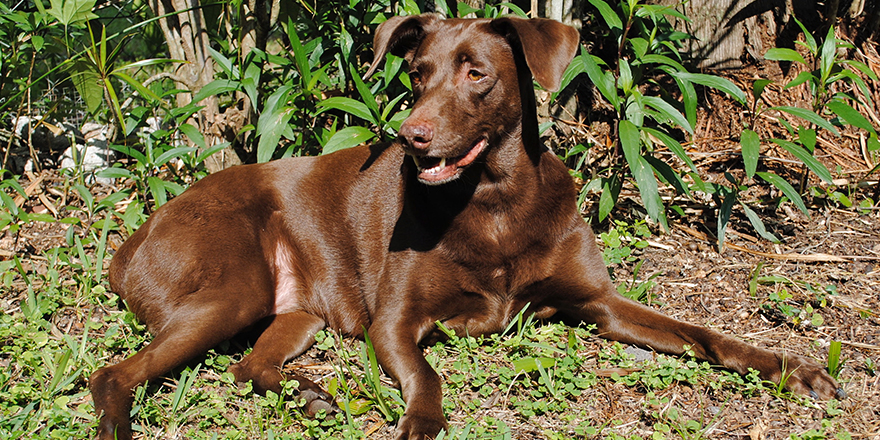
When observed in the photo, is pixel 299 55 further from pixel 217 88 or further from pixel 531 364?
pixel 531 364

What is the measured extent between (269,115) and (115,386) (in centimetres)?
163

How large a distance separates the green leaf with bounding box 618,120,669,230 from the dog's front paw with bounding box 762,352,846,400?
962 millimetres

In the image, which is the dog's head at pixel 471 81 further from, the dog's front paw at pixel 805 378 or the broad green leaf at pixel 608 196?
the dog's front paw at pixel 805 378

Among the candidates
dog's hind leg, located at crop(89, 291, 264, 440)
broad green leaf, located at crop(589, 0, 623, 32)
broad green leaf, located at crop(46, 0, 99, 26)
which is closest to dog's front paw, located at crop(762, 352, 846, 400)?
broad green leaf, located at crop(589, 0, 623, 32)

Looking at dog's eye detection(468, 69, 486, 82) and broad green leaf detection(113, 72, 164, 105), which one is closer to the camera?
dog's eye detection(468, 69, 486, 82)

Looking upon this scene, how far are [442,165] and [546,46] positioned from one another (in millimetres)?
578

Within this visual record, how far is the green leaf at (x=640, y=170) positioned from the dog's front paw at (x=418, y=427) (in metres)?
1.50

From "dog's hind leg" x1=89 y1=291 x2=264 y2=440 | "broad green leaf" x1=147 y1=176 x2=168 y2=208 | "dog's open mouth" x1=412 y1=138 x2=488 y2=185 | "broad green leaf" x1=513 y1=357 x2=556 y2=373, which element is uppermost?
"dog's open mouth" x1=412 y1=138 x2=488 y2=185

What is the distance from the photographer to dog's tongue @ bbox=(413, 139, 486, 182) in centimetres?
262

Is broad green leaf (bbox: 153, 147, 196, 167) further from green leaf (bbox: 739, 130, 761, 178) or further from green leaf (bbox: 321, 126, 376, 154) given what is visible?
green leaf (bbox: 739, 130, 761, 178)

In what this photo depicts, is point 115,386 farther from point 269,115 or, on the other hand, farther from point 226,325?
point 269,115

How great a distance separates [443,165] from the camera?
2652 millimetres

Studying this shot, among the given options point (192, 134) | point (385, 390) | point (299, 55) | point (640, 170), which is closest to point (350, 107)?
point (299, 55)

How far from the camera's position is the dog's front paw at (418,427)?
2355mm
